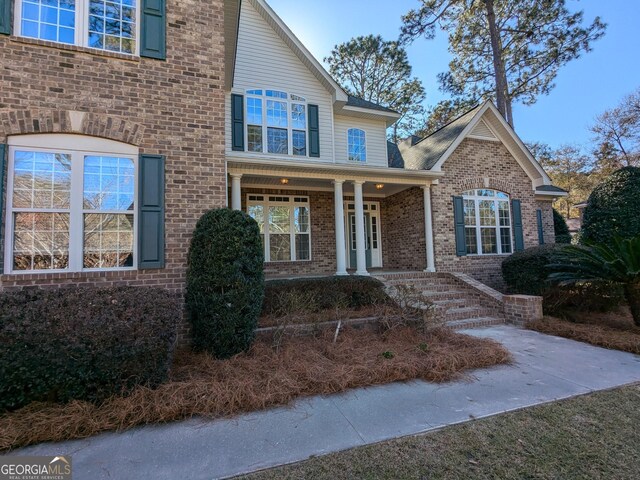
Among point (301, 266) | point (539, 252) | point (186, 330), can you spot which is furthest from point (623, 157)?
point (186, 330)

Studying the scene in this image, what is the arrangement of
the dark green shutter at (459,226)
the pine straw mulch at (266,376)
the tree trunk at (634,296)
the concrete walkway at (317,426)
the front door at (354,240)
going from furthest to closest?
the front door at (354,240) < the dark green shutter at (459,226) < the tree trunk at (634,296) < the pine straw mulch at (266,376) < the concrete walkway at (317,426)

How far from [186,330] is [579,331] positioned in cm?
721

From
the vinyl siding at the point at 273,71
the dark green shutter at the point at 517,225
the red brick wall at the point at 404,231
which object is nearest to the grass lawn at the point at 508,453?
the red brick wall at the point at 404,231

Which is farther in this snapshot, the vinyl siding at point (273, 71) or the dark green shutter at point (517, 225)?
the dark green shutter at point (517, 225)

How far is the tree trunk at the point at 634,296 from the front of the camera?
21.0ft

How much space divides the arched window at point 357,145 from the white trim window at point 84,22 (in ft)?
23.2

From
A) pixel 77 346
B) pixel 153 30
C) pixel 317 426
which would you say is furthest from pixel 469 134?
pixel 77 346

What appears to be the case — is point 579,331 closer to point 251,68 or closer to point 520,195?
point 520,195

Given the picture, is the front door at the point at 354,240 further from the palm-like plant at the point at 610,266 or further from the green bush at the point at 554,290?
the palm-like plant at the point at 610,266

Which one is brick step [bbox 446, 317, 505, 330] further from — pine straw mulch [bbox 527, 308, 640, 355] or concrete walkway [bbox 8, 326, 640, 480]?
concrete walkway [bbox 8, 326, 640, 480]

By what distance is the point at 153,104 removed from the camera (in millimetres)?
5168

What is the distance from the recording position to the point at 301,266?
1063cm

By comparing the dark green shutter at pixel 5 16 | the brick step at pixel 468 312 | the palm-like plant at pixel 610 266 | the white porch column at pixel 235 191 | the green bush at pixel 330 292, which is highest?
the dark green shutter at pixel 5 16

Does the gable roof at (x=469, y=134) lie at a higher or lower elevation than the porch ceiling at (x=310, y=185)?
higher
